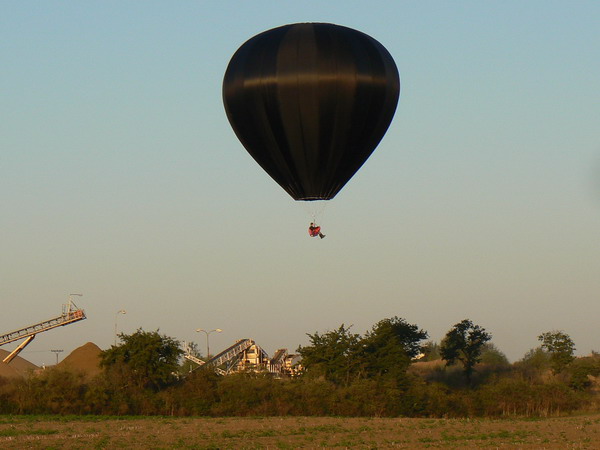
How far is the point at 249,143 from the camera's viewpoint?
133 ft

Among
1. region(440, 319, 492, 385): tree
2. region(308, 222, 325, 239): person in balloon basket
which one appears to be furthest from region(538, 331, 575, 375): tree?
region(308, 222, 325, 239): person in balloon basket

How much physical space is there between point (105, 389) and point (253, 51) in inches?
1510

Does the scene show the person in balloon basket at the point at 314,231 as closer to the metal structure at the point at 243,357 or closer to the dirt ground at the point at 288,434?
the dirt ground at the point at 288,434

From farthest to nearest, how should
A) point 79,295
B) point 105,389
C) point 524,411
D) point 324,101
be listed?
point 79,295, point 524,411, point 105,389, point 324,101

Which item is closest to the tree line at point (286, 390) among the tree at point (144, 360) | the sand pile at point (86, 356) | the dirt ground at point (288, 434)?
the tree at point (144, 360)

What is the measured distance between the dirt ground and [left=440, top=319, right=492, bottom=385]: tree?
43.4 meters

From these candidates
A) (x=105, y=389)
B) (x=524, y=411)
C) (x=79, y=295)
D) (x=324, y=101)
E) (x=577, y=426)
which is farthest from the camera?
(x=79, y=295)

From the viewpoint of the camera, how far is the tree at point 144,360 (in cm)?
7275

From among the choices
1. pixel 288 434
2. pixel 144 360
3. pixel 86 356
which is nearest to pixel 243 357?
pixel 86 356

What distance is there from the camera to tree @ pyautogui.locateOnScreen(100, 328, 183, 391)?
72.8m

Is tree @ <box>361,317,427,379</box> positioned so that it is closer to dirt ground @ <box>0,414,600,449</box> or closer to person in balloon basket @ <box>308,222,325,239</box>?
dirt ground @ <box>0,414,600,449</box>

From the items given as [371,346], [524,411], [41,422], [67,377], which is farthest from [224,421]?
[524,411]

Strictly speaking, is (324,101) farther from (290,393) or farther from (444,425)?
(290,393)

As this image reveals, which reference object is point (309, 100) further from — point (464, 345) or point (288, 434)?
point (464, 345)
